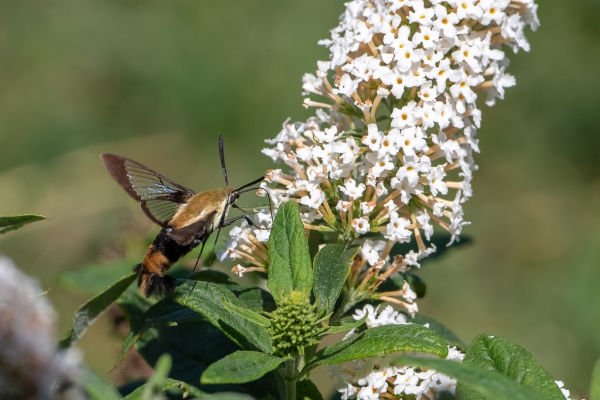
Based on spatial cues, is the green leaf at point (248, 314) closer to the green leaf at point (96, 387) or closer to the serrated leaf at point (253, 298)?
the serrated leaf at point (253, 298)

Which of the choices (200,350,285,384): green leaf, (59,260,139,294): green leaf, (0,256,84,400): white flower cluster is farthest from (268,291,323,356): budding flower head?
(59,260,139,294): green leaf

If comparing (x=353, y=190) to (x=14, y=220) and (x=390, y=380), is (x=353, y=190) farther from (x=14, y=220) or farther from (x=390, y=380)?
(x=14, y=220)

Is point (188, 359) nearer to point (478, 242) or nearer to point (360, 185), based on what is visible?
point (360, 185)

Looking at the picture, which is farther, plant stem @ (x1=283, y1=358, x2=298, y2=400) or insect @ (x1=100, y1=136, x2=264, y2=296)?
insect @ (x1=100, y1=136, x2=264, y2=296)

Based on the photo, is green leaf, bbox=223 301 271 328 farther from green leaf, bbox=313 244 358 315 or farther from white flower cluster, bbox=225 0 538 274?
white flower cluster, bbox=225 0 538 274

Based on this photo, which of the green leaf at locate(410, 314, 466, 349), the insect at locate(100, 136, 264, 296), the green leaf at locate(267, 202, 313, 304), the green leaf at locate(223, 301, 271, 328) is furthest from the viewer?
the green leaf at locate(410, 314, 466, 349)

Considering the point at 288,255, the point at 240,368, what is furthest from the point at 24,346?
the point at 288,255

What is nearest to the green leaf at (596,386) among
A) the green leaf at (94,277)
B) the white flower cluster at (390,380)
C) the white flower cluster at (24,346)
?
the white flower cluster at (390,380)
